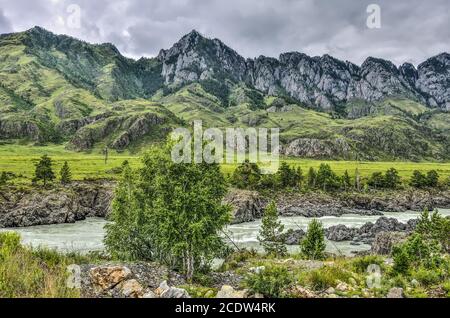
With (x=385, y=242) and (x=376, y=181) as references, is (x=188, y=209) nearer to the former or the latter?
(x=385, y=242)

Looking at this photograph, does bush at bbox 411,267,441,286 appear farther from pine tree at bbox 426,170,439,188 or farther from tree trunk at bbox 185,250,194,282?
pine tree at bbox 426,170,439,188

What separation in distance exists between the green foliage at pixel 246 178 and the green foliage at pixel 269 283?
367 feet

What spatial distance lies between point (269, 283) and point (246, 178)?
116865mm

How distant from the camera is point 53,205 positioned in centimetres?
9656

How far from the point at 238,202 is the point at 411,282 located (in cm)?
8489

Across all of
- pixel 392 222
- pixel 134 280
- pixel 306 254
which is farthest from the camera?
pixel 392 222

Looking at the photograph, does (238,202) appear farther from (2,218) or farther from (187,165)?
(187,165)

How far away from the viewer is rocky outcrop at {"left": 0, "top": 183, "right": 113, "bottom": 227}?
296 feet

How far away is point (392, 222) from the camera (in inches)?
3440

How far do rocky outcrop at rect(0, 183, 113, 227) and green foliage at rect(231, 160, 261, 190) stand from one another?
40.7 metres

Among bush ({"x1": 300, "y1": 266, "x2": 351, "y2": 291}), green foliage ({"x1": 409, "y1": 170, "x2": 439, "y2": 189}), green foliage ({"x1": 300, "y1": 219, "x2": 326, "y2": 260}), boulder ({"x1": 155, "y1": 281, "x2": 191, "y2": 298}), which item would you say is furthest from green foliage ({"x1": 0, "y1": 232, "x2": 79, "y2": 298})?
green foliage ({"x1": 409, "y1": 170, "x2": 439, "y2": 189})

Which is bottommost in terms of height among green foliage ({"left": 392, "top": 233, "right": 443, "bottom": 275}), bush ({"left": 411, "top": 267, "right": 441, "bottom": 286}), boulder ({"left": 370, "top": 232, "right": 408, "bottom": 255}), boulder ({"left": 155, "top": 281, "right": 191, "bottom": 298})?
boulder ({"left": 370, "top": 232, "right": 408, "bottom": 255})

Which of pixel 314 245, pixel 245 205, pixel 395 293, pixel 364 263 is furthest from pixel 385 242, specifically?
pixel 395 293
